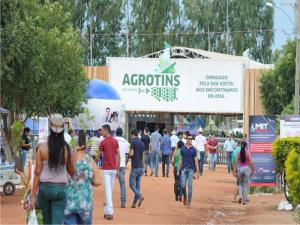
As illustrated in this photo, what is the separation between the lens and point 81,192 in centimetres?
1030

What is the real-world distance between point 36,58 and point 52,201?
10.1 m

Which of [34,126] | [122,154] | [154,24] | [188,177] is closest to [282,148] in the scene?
[188,177]

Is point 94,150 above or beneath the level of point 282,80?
beneath

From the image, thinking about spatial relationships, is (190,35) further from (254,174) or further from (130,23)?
(254,174)

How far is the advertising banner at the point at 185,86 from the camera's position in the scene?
1753 inches

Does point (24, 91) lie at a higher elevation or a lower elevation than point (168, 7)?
lower

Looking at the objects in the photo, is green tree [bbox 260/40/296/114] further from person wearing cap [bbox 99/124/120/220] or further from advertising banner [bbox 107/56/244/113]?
person wearing cap [bbox 99/124/120/220]

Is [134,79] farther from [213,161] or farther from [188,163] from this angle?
[188,163]

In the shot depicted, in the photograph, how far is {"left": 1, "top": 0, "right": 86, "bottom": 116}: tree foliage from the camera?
18.3 metres

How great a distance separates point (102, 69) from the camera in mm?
46094

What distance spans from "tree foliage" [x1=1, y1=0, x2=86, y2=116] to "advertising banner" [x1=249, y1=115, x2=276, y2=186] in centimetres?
599

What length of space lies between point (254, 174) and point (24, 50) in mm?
7928

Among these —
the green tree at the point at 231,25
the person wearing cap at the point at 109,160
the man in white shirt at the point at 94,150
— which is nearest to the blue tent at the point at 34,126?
the man in white shirt at the point at 94,150

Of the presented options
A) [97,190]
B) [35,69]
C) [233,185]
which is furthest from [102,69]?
[35,69]
